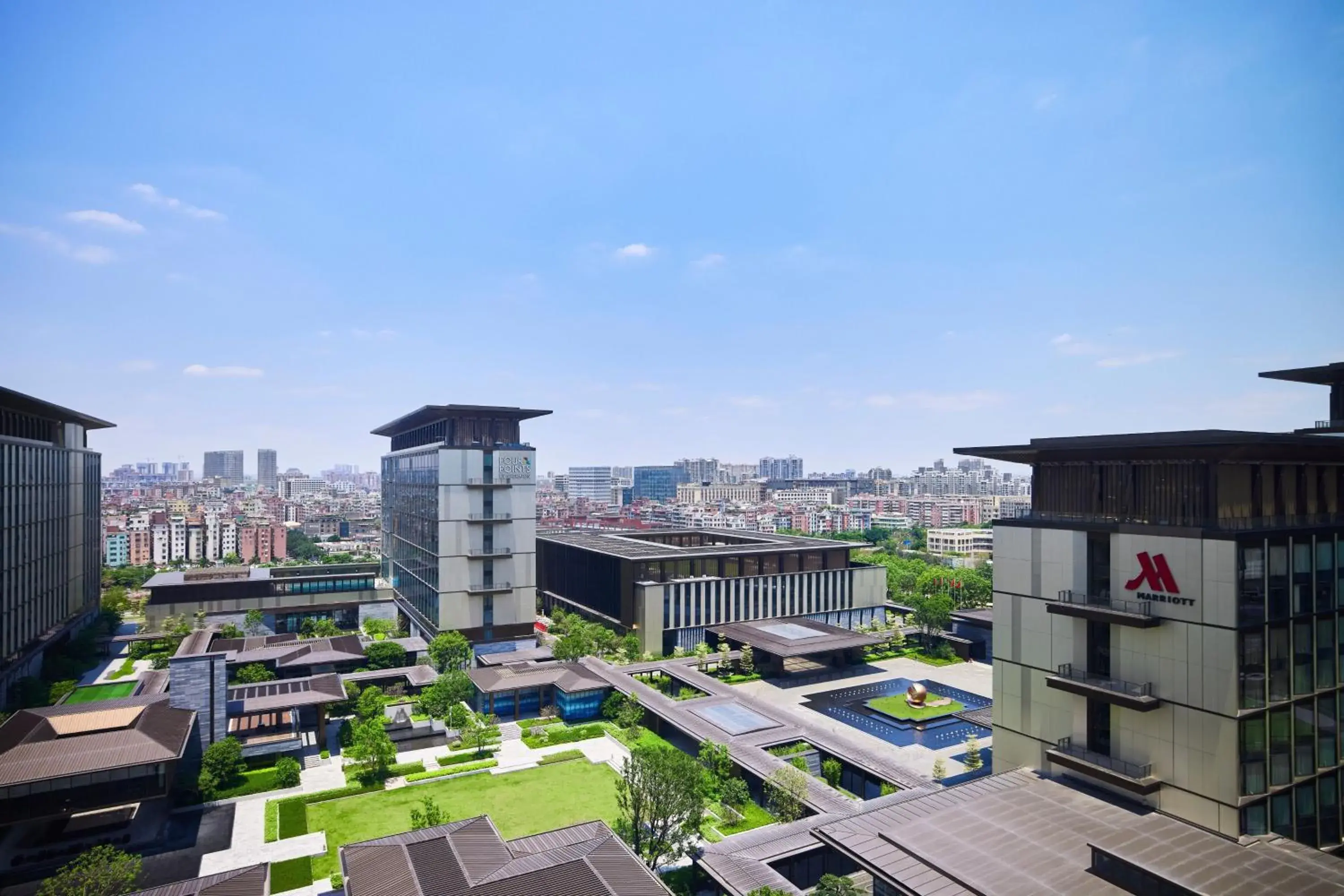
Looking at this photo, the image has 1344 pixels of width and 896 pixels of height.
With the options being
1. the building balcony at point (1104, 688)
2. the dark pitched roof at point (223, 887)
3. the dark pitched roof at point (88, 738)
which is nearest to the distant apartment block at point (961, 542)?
the building balcony at point (1104, 688)

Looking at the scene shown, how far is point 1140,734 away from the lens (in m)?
27.8

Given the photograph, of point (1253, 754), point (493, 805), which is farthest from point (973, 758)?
point (493, 805)

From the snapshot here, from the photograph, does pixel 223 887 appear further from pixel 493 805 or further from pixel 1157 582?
pixel 1157 582

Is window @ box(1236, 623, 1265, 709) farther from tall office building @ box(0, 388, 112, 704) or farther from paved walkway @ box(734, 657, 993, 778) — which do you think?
tall office building @ box(0, 388, 112, 704)

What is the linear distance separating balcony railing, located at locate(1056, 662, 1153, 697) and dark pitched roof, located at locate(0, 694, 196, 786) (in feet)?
129

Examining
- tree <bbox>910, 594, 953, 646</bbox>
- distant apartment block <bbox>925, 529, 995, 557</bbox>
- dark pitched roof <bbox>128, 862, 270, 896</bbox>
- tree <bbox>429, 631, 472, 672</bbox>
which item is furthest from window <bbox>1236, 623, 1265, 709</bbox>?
distant apartment block <bbox>925, 529, 995, 557</bbox>

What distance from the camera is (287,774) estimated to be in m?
41.0

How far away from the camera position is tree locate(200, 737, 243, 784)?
132 ft

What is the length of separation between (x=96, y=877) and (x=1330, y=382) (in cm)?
6487

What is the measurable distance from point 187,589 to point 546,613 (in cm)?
3825

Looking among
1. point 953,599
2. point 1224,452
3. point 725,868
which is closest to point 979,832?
point 725,868

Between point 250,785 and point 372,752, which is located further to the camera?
point 372,752

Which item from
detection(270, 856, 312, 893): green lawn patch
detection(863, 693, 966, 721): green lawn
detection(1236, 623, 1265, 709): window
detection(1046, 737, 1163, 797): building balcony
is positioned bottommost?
detection(863, 693, 966, 721): green lawn

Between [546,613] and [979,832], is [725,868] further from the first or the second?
[546,613]
